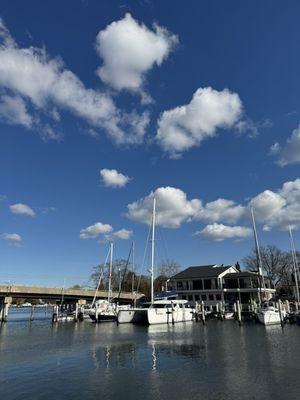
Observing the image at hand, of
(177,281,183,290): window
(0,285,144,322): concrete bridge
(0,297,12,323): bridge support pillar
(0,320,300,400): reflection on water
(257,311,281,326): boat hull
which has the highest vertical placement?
Result: (177,281,183,290): window

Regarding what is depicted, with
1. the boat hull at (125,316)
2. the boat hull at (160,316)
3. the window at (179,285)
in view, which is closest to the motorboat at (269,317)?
the boat hull at (160,316)

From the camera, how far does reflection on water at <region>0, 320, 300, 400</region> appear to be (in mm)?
21969

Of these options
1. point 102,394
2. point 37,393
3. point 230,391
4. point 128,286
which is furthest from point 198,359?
point 128,286

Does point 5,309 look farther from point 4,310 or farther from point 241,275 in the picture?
point 241,275

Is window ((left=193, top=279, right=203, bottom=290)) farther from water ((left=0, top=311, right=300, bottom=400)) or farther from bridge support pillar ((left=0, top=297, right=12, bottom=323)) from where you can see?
water ((left=0, top=311, right=300, bottom=400))

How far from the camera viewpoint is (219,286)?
91438mm

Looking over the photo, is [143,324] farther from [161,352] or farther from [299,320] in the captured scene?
[161,352]

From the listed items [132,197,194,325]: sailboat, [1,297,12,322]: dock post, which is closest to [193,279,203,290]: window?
[132,197,194,325]: sailboat

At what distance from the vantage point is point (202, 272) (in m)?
96.8

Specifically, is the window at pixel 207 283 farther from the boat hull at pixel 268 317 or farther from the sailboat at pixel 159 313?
the boat hull at pixel 268 317

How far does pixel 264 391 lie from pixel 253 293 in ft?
235

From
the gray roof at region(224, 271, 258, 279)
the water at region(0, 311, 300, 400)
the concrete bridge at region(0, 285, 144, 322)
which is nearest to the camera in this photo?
the water at region(0, 311, 300, 400)

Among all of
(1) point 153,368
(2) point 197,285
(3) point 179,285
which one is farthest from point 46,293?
(1) point 153,368

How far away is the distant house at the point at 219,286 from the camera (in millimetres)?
90000
